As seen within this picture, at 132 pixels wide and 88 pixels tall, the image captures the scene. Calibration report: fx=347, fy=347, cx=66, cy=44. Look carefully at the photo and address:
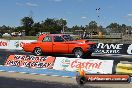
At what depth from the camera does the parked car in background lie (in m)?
24.4

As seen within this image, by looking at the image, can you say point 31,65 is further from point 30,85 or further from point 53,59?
point 30,85

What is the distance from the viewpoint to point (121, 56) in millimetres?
27484

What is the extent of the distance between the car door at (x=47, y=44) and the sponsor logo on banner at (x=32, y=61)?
22.2ft

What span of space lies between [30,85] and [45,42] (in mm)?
12180

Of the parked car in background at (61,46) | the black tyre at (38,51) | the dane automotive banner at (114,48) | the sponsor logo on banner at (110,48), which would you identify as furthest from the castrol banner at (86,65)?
the sponsor logo on banner at (110,48)

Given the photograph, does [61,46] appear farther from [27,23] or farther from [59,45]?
[27,23]

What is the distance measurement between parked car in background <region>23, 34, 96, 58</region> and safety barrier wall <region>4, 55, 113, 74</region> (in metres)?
6.42

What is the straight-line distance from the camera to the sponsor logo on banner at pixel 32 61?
1806 cm

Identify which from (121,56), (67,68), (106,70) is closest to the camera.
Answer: (106,70)

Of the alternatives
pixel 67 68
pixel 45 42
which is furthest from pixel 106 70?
pixel 45 42

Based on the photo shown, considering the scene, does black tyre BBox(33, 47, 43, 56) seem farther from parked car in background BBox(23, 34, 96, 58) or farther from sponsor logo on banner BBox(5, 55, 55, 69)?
sponsor logo on banner BBox(5, 55, 55, 69)

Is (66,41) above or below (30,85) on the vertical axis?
above

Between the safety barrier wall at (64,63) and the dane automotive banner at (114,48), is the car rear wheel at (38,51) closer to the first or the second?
the dane automotive banner at (114,48)

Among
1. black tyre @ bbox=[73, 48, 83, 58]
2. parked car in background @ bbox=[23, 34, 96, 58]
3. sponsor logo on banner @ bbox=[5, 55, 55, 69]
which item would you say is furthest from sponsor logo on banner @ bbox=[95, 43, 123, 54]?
sponsor logo on banner @ bbox=[5, 55, 55, 69]
